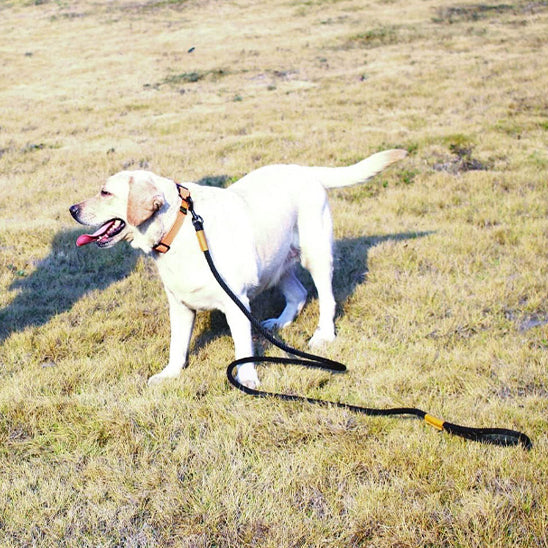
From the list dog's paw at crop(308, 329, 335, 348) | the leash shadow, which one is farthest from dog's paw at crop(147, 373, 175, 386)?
the leash shadow

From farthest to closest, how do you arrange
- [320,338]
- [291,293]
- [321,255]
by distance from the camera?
1. [291,293]
2. [321,255]
3. [320,338]

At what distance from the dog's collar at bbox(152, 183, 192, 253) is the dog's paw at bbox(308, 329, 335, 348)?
1.52 m

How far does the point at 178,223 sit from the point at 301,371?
1.33 meters

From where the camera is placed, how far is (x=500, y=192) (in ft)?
27.0

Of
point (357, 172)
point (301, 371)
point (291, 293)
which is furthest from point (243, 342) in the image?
point (357, 172)

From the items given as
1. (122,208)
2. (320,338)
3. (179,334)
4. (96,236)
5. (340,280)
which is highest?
(122,208)

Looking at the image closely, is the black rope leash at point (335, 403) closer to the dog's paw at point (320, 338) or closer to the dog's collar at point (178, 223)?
the dog's collar at point (178, 223)

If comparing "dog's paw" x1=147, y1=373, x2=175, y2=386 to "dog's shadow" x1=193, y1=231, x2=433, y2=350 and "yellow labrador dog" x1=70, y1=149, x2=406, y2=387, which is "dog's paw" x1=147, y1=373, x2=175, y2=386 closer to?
"yellow labrador dog" x1=70, y1=149, x2=406, y2=387

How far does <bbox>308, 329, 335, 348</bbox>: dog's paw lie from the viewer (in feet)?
15.1

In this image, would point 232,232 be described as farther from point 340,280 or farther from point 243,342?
point 340,280

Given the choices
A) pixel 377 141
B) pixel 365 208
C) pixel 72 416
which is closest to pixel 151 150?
pixel 377 141

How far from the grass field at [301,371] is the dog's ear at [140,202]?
45.8 inches

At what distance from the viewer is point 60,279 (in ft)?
20.2

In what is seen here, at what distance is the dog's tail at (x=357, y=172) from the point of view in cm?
496
